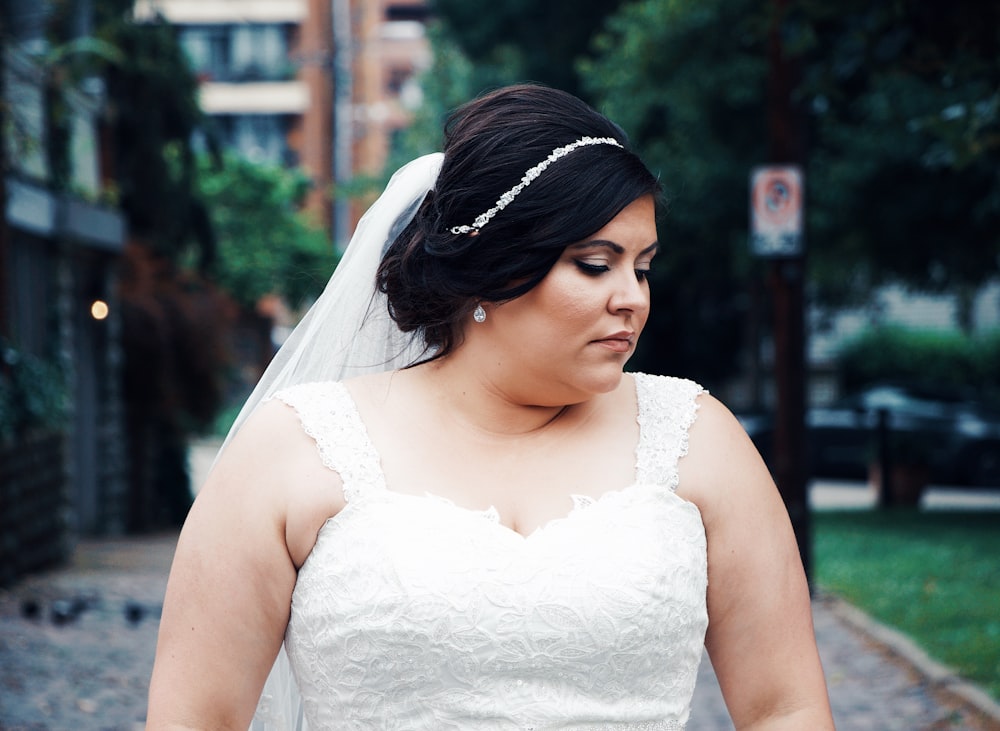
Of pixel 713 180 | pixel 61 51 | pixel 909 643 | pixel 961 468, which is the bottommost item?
pixel 961 468

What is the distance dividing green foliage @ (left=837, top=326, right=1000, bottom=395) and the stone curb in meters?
23.7

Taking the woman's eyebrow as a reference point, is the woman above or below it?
below

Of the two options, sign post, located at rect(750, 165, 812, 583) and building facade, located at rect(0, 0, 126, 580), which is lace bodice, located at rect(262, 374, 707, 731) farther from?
sign post, located at rect(750, 165, 812, 583)

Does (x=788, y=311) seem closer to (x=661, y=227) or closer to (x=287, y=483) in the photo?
(x=661, y=227)

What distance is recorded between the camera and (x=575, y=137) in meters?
2.42

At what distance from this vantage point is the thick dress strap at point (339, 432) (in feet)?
7.80

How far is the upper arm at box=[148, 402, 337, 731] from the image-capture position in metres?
2.31

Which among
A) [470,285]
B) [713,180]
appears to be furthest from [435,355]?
[713,180]

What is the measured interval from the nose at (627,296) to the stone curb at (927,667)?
4.55m

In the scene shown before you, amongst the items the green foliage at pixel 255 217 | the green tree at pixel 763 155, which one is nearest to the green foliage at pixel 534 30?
the green tree at pixel 763 155

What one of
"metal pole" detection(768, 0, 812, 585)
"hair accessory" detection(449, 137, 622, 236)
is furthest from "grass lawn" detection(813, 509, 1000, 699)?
"hair accessory" detection(449, 137, 622, 236)

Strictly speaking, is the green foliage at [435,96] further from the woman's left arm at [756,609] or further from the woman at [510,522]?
the woman's left arm at [756,609]

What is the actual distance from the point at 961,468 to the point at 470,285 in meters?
20.3

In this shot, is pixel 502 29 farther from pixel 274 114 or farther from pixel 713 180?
pixel 274 114
